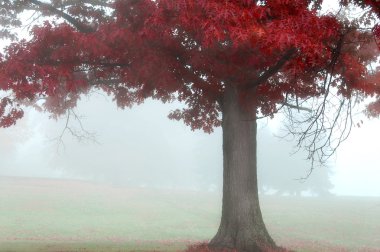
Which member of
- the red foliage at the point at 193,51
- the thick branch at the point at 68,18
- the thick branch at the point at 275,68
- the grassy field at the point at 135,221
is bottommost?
the grassy field at the point at 135,221

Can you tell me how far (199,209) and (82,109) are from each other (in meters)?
38.3

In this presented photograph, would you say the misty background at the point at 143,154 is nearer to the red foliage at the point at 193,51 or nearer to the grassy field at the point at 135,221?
the grassy field at the point at 135,221

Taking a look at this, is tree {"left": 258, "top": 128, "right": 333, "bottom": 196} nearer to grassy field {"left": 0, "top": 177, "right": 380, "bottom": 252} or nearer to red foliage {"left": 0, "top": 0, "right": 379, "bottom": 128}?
grassy field {"left": 0, "top": 177, "right": 380, "bottom": 252}

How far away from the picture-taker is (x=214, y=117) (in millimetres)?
14016

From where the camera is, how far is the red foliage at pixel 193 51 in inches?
295

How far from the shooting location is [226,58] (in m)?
9.55

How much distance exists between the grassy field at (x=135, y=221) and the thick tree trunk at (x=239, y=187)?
4.10 meters

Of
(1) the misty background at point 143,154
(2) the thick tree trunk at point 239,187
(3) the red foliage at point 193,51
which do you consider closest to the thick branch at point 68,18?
(3) the red foliage at point 193,51

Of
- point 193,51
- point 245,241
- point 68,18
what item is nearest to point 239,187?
point 245,241

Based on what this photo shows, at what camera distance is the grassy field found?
2025cm

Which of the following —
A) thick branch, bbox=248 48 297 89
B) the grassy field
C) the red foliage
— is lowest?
the grassy field

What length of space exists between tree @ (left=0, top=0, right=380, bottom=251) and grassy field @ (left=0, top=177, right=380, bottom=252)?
4.75 meters

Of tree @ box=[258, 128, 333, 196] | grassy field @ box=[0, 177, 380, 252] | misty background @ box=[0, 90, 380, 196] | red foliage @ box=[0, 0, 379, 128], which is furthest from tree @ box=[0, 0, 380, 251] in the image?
tree @ box=[258, 128, 333, 196]

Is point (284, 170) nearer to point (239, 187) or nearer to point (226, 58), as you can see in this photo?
point (239, 187)
